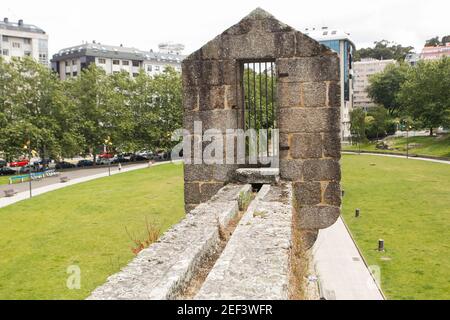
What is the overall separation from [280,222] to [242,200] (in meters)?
1.52

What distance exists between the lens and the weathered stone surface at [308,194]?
25.6 ft

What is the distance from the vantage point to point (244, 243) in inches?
185

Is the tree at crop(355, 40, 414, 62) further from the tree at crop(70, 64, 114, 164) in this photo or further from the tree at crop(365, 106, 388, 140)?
the tree at crop(70, 64, 114, 164)

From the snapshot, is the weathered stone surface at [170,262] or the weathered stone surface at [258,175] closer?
the weathered stone surface at [170,262]

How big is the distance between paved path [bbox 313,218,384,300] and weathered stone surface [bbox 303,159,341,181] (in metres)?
4.75

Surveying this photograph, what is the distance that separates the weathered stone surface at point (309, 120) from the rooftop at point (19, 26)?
76.7m

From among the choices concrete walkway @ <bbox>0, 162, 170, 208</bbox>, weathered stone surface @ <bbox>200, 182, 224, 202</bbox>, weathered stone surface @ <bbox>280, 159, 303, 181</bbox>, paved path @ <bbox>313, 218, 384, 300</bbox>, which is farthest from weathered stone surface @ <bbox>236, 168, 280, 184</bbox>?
concrete walkway @ <bbox>0, 162, 170, 208</bbox>

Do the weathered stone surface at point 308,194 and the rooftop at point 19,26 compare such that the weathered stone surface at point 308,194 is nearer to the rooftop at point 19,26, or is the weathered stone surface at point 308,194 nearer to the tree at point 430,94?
the tree at point 430,94

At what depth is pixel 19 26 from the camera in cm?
7550

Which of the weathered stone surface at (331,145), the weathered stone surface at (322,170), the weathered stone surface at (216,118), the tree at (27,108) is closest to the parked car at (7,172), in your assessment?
the tree at (27,108)

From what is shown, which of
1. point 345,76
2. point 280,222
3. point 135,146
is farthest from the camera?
point 345,76

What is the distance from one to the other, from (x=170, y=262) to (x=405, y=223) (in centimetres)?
2276
